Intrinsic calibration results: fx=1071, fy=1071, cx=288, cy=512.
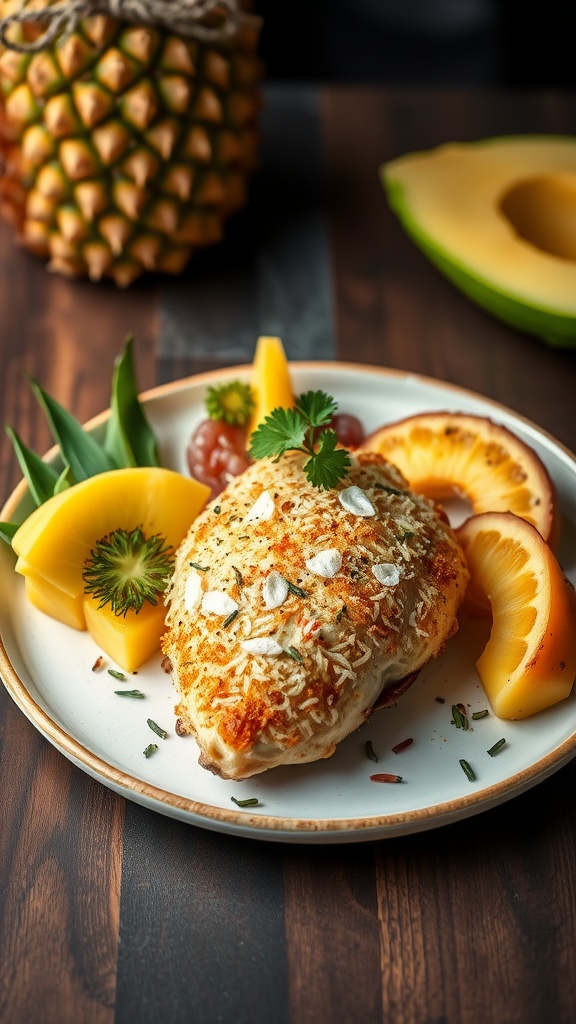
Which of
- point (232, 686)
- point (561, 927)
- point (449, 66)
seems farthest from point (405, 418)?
point (449, 66)

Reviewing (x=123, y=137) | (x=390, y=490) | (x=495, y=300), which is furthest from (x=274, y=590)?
(x=123, y=137)

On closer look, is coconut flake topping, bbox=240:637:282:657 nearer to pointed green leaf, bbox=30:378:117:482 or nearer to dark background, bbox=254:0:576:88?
pointed green leaf, bbox=30:378:117:482

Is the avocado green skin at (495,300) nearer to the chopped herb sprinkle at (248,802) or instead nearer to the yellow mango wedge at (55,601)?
the yellow mango wedge at (55,601)

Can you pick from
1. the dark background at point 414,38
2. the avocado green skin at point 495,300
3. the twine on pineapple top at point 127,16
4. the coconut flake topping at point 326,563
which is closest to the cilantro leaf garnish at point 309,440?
the coconut flake topping at point 326,563

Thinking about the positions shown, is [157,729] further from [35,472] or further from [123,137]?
[123,137]

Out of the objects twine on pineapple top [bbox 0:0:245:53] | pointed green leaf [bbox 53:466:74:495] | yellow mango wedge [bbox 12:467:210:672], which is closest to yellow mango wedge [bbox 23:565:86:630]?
yellow mango wedge [bbox 12:467:210:672]

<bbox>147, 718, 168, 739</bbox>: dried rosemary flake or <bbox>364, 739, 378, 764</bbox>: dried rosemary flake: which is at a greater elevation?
<bbox>364, 739, 378, 764</bbox>: dried rosemary flake

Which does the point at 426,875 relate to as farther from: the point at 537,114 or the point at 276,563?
the point at 537,114
